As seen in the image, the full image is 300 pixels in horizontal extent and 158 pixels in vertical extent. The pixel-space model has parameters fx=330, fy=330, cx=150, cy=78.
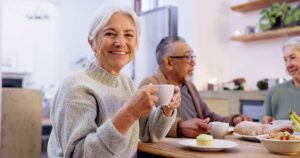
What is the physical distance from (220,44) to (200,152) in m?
3.24

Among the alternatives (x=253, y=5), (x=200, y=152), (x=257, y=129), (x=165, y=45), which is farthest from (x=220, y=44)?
(x=200, y=152)

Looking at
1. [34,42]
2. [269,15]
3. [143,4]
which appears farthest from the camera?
[34,42]

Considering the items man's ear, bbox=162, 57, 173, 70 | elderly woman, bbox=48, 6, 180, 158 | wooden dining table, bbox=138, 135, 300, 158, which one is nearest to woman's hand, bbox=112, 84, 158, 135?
elderly woman, bbox=48, 6, 180, 158

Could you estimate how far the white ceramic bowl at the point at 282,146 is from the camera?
3.26 feet

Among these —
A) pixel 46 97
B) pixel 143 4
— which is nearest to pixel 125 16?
pixel 143 4

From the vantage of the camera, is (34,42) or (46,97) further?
(34,42)

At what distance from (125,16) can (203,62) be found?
2960mm

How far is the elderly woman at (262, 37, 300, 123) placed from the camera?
2.06 metres

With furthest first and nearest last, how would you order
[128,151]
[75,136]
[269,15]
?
[269,15] → [128,151] → [75,136]

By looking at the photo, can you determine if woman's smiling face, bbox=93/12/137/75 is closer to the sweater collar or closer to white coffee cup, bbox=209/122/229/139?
the sweater collar

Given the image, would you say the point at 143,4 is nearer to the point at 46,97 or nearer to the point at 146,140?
the point at 46,97

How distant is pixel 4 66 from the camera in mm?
6145

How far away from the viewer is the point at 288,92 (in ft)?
6.99

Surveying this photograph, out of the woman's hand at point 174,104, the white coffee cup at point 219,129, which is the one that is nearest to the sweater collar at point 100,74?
the woman's hand at point 174,104
